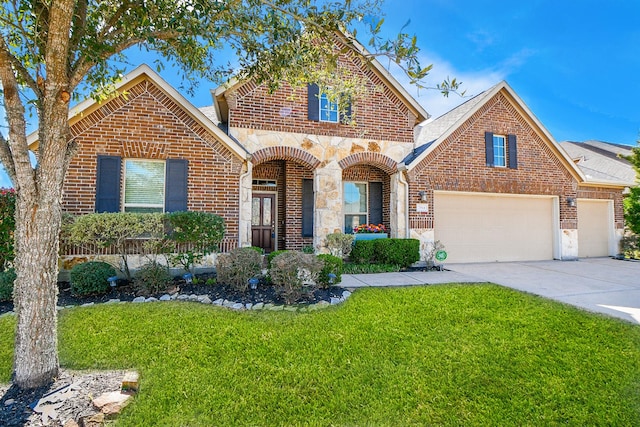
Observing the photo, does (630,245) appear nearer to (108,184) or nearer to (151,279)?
(151,279)

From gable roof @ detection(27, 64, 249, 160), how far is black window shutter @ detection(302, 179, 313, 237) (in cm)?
291

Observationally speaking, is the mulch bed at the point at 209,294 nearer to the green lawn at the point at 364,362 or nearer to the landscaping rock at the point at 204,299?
the landscaping rock at the point at 204,299

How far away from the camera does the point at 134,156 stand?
7848mm

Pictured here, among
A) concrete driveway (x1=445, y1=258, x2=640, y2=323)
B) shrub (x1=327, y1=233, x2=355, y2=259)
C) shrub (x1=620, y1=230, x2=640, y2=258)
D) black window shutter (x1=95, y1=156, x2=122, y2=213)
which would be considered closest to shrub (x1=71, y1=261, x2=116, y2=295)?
black window shutter (x1=95, y1=156, x2=122, y2=213)

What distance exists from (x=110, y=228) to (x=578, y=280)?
1087cm

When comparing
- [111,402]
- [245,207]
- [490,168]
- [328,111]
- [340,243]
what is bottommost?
[111,402]

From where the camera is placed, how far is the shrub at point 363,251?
31.6 feet

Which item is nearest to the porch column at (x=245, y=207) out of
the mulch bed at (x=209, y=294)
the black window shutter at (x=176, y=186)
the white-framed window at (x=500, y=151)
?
the black window shutter at (x=176, y=186)

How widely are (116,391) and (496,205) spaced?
39.2 ft

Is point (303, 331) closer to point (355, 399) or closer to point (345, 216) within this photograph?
point (355, 399)

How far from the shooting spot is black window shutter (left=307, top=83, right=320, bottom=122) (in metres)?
9.82

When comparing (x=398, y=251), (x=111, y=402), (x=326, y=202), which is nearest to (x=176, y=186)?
(x=326, y=202)

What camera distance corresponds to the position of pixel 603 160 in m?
17.7

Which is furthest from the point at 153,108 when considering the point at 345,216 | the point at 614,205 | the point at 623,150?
the point at 623,150
